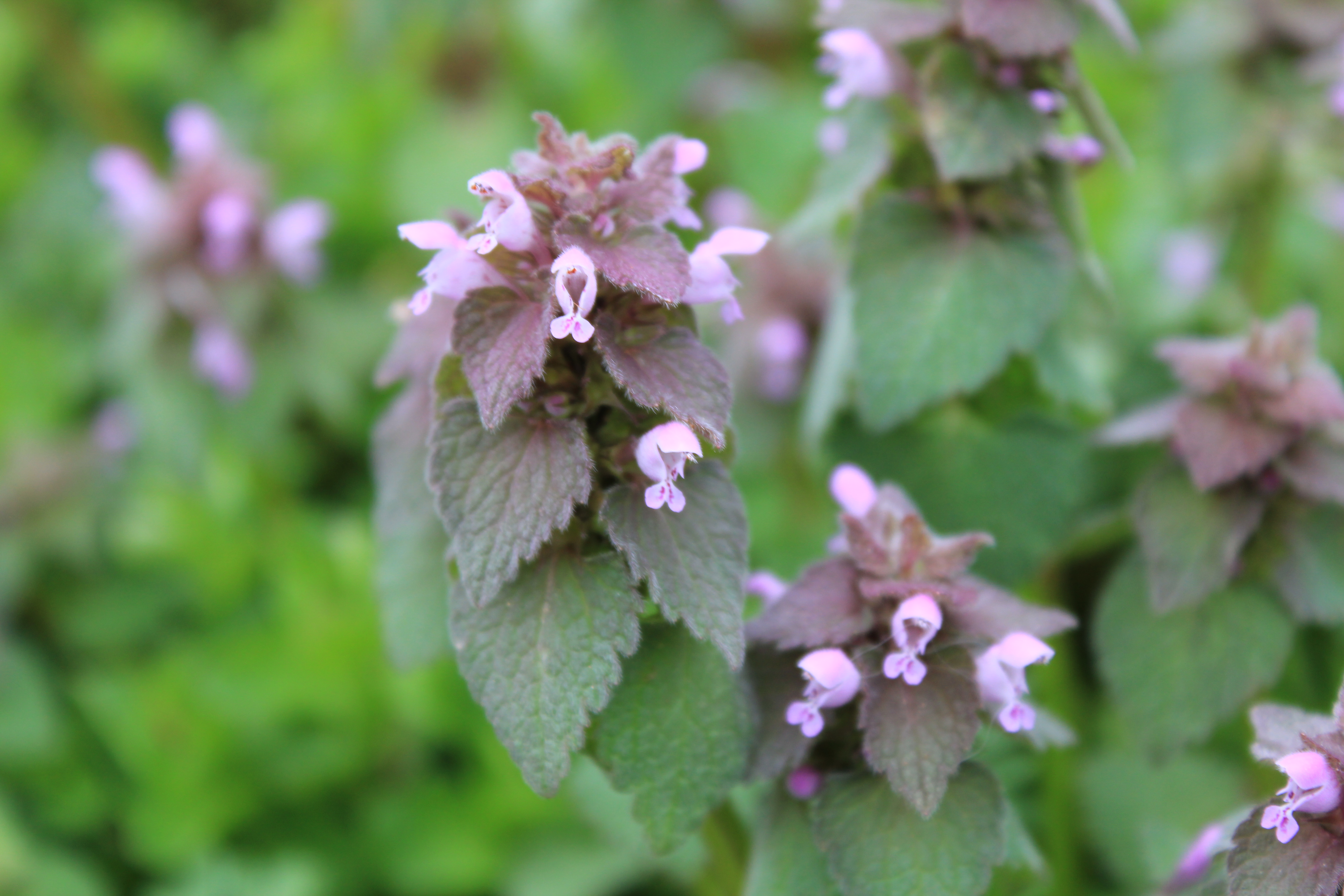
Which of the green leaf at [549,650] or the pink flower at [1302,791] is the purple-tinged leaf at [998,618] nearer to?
the pink flower at [1302,791]

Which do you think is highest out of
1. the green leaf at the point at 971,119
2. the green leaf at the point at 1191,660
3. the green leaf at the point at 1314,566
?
the green leaf at the point at 971,119

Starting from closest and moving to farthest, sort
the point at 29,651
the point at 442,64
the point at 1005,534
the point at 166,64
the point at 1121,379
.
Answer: the point at 1005,534 → the point at 1121,379 → the point at 29,651 → the point at 442,64 → the point at 166,64

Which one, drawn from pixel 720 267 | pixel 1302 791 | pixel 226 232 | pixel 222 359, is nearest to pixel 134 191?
pixel 226 232

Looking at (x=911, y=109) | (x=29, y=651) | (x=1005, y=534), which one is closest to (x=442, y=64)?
(x=29, y=651)

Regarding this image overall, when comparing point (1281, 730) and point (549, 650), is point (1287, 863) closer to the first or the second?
point (1281, 730)

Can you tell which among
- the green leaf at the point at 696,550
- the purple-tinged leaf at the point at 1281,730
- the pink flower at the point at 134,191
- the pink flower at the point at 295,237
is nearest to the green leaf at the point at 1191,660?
the purple-tinged leaf at the point at 1281,730

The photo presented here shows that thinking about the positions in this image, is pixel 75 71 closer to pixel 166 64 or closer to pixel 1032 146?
pixel 166 64

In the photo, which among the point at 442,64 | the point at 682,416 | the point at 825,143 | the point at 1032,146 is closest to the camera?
the point at 682,416
